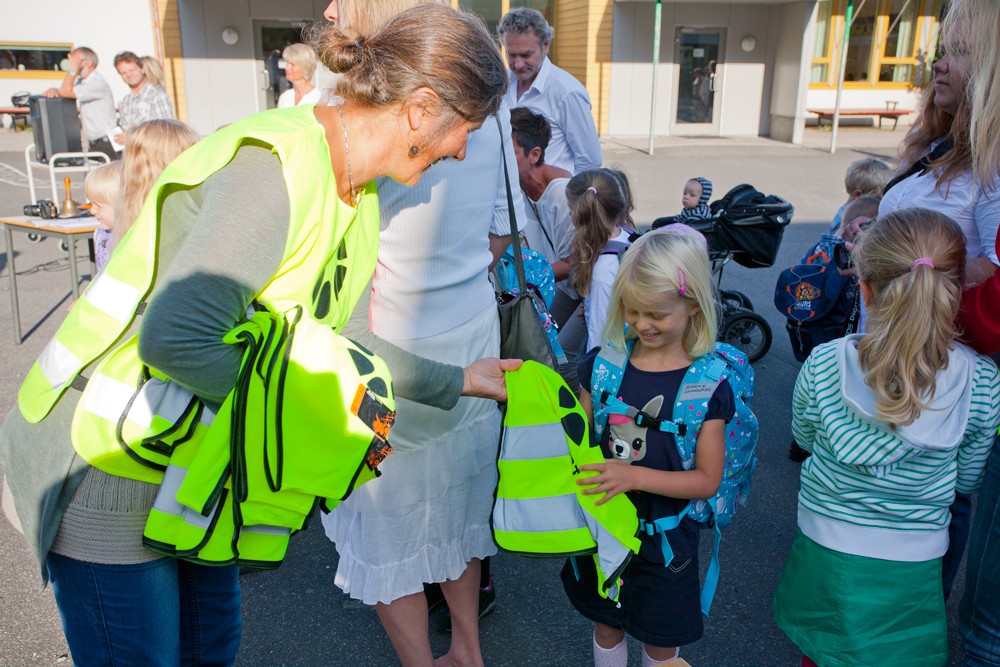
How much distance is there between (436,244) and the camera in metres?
2.06

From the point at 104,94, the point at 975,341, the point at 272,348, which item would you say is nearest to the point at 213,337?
the point at 272,348

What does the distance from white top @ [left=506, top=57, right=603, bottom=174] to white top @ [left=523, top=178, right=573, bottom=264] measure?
953mm

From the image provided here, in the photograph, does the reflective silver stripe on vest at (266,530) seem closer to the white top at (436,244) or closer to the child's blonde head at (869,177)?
the white top at (436,244)

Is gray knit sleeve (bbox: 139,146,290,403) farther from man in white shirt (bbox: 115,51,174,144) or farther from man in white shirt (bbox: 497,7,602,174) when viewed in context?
man in white shirt (bbox: 115,51,174,144)

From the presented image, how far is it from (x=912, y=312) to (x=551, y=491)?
1.06m

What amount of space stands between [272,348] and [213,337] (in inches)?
3.8

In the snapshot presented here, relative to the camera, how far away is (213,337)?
4.33 ft

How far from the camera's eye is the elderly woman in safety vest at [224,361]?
4.35ft

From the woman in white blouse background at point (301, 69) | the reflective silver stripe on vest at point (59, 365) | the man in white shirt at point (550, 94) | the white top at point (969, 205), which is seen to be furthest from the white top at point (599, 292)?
the woman in white blouse background at point (301, 69)

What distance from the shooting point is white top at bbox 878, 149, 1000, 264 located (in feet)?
7.64

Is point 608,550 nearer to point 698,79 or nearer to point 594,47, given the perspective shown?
point 594,47

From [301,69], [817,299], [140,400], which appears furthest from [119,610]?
[301,69]

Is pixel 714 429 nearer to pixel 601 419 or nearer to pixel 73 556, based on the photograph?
pixel 601 419

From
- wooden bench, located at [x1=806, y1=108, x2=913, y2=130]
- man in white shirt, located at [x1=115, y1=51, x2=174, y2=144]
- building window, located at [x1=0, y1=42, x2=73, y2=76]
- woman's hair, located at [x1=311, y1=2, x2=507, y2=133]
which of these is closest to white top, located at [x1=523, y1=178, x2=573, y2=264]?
woman's hair, located at [x1=311, y1=2, x2=507, y2=133]
